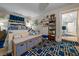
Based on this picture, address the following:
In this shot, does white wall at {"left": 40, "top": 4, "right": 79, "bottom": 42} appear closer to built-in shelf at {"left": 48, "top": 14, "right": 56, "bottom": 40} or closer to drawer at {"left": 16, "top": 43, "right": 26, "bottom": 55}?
built-in shelf at {"left": 48, "top": 14, "right": 56, "bottom": 40}

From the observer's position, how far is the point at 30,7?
4.83 feet

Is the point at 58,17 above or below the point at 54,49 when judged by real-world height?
above

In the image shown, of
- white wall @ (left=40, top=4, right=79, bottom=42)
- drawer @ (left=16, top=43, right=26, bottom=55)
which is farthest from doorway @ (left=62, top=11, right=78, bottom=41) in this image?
drawer @ (left=16, top=43, right=26, bottom=55)

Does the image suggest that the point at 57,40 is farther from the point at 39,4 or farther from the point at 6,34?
the point at 6,34

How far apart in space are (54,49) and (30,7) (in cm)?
94

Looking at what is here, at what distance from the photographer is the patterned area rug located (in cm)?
150

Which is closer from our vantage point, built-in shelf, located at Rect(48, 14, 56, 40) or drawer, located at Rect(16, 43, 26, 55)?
drawer, located at Rect(16, 43, 26, 55)

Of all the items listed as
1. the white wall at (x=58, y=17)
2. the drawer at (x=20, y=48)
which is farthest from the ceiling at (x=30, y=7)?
the drawer at (x=20, y=48)

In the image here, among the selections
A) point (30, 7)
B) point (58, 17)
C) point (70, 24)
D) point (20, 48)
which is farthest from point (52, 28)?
point (20, 48)

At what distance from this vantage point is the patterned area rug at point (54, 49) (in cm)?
150

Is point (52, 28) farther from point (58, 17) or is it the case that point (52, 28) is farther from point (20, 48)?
point (20, 48)

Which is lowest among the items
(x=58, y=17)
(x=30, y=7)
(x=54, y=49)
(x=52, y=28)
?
(x=54, y=49)

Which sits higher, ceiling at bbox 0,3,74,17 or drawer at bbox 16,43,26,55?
ceiling at bbox 0,3,74,17

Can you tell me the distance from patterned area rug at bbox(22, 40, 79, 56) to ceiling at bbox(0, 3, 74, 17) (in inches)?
25.9
